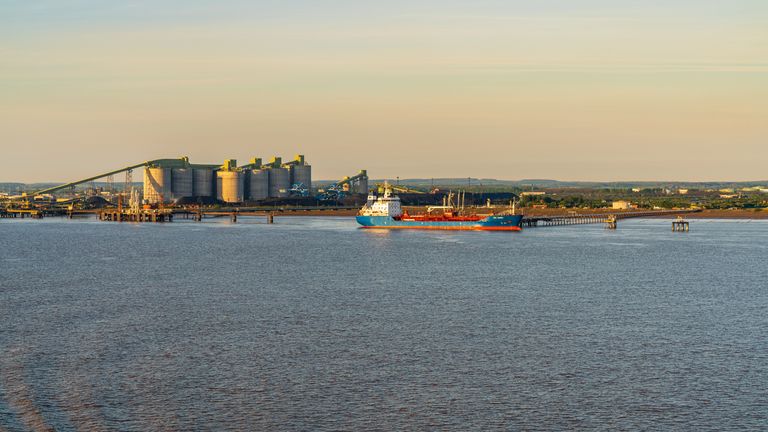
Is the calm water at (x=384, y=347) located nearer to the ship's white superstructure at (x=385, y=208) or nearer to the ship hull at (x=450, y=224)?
the ship hull at (x=450, y=224)

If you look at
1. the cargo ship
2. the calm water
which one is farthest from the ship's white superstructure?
the calm water

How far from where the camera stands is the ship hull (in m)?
175

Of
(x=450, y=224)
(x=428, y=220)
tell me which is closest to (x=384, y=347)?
(x=450, y=224)

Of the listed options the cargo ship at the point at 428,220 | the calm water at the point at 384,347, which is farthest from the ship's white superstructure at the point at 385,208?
the calm water at the point at 384,347

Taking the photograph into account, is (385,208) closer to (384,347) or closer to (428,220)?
(428,220)

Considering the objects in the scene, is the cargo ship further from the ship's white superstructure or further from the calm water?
the calm water

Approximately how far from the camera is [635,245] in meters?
128

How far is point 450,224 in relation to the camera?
586 feet

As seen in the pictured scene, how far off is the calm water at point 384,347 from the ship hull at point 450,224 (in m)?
81.3

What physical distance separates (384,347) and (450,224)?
132 metres

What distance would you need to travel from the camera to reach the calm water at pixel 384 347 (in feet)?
116

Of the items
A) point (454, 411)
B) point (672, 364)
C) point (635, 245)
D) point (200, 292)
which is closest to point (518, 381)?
point (454, 411)

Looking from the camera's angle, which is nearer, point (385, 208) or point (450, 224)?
point (450, 224)

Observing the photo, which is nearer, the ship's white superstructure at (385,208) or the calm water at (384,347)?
the calm water at (384,347)
